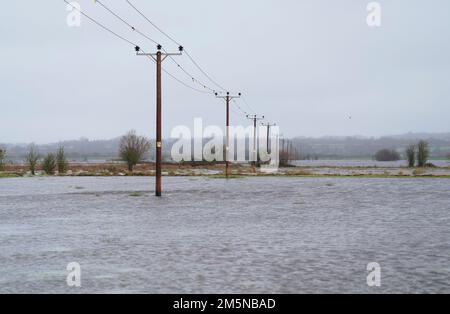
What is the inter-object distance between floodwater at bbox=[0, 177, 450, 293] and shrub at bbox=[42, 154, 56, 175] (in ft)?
155

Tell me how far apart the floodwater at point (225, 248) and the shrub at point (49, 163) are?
4710cm

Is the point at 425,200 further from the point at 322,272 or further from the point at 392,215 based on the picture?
the point at 322,272

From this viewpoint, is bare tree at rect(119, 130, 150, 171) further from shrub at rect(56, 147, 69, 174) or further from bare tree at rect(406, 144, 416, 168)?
bare tree at rect(406, 144, 416, 168)

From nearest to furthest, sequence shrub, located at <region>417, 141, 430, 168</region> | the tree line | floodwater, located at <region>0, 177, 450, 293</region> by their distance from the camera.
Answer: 1. floodwater, located at <region>0, 177, 450, 293</region>
2. the tree line
3. shrub, located at <region>417, 141, 430, 168</region>

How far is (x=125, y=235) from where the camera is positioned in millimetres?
16734

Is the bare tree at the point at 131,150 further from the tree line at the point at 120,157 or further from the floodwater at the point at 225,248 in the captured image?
the floodwater at the point at 225,248

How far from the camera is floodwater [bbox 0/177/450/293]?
33.1ft

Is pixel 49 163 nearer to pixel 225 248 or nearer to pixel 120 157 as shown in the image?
pixel 120 157

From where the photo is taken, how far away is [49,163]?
239ft

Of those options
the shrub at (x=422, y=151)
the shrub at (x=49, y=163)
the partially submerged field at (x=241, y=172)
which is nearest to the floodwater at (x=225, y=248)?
the partially submerged field at (x=241, y=172)

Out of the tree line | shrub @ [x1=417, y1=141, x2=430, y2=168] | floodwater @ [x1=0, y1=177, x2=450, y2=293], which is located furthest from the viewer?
shrub @ [x1=417, y1=141, x2=430, y2=168]

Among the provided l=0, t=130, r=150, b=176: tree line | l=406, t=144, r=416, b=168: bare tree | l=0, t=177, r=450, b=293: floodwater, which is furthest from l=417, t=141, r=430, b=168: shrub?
l=0, t=177, r=450, b=293: floodwater
